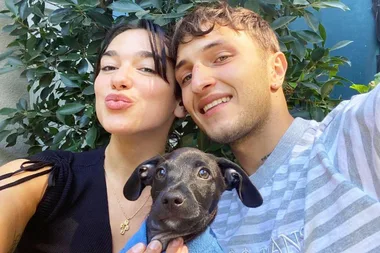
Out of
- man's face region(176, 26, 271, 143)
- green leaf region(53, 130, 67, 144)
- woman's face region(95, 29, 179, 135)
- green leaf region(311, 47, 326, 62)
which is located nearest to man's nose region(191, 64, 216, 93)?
man's face region(176, 26, 271, 143)

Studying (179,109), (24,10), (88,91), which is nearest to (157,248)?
(179,109)

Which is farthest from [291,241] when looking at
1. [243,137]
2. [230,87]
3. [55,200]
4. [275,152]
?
[55,200]

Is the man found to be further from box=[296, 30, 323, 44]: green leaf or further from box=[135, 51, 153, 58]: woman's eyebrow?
box=[296, 30, 323, 44]: green leaf

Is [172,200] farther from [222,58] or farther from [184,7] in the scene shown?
[184,7]

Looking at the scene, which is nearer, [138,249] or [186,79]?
[138,249]

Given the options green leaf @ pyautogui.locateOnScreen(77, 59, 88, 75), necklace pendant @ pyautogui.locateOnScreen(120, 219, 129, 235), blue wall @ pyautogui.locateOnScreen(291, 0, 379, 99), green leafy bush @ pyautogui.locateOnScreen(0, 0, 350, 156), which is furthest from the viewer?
blue wall @ pyautogui.locateOnScreen(291, 0, 379, 99)

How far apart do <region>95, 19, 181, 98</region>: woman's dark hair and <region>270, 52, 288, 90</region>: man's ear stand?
38 centimetres

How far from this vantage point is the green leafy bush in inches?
78.5

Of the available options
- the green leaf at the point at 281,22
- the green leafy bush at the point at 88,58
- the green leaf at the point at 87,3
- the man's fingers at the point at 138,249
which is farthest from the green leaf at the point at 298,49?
the man's fingers at the point at 138,249

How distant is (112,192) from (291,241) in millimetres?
775

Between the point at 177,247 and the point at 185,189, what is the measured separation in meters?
0.18

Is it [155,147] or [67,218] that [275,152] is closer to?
[155,147]

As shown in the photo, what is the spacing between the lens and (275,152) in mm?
1521

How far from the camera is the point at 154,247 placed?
1364 millimetres
